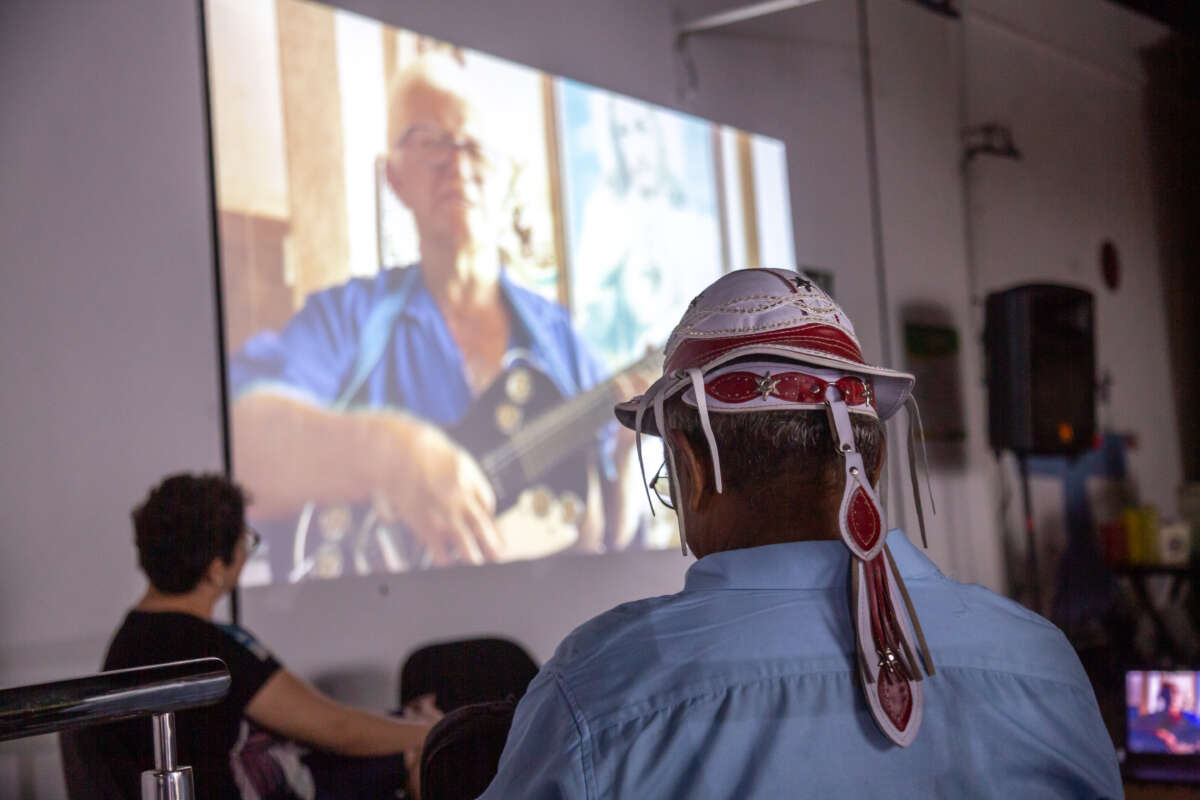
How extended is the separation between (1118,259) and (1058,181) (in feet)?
2.34

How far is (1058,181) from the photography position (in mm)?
6480

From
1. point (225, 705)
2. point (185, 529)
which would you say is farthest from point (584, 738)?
point (185, 529)

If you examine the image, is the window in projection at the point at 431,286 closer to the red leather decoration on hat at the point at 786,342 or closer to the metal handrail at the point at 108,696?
the red leather decoration on hat at the point at 786,342

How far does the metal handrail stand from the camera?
663 millimetres

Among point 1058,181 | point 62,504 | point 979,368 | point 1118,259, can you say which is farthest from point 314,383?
point 1118,259

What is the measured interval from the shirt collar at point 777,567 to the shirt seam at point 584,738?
143mm

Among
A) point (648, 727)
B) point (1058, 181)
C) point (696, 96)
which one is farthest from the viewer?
point (1058, 181)

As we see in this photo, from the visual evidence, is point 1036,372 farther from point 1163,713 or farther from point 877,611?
point 877,611

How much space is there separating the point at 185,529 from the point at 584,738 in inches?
A: 63.5

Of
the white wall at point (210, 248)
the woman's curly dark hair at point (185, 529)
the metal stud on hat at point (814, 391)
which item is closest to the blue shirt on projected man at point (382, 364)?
the white wall at point (210, 248)

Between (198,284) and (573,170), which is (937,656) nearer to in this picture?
(198,284)

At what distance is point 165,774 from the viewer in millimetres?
756

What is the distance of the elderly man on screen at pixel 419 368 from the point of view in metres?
2.88

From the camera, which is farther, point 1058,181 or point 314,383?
point 1058,181
